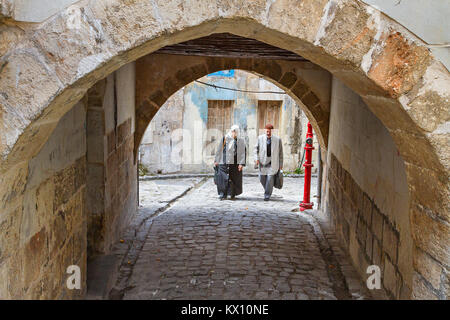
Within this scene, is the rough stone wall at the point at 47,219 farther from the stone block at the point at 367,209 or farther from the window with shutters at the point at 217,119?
the window with shutters at the point at 217,119

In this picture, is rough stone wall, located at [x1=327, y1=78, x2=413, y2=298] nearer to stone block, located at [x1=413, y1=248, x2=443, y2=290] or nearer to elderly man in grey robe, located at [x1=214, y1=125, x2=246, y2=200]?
stone block, located at [x1=413, y1=248, x2=443, y2=290]

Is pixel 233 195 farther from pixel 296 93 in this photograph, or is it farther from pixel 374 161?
pixel 374 161

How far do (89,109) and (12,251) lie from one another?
3.09m

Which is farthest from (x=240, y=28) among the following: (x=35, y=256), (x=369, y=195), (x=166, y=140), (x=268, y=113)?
(x=268, y=113)

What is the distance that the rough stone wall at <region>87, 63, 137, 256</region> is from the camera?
213 inches

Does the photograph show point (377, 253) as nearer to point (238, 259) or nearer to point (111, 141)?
point (238, 259)

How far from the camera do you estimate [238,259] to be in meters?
5.87

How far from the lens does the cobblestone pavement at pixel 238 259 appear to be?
4898mm

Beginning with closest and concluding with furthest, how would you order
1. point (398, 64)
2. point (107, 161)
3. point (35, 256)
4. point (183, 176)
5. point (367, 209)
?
1. point (398, 64)
2. point (35, 256)
3. point (367, 209)
4. point (107, 161)
5. point (183, 176)

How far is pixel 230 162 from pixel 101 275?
222 inches

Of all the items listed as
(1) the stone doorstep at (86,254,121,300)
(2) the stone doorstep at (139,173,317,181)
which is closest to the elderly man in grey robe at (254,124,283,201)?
(2) the stone doorstep at (139,173,317,181)

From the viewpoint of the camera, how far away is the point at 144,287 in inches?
196

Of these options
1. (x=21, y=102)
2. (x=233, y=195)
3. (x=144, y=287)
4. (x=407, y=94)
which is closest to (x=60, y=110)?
(x=21, y=102)

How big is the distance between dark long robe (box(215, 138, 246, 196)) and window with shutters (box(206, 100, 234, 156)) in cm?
472
